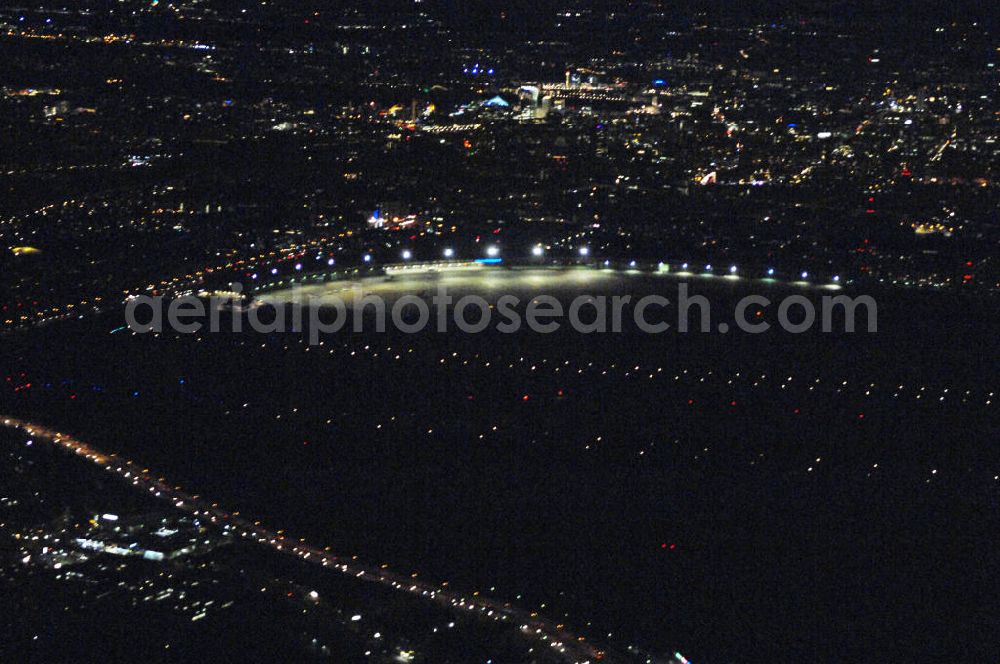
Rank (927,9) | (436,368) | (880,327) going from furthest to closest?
(927,9) → (880,327) → (436,368)

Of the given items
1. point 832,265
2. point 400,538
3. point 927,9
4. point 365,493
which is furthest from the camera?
point 927,9

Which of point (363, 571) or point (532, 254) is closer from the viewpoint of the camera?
point (363, 571)

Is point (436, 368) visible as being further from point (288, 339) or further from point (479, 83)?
point (479, 83)

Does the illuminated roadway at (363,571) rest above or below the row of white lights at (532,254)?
below

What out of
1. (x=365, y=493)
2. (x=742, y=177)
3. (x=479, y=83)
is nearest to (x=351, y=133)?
(x=479, y=83)

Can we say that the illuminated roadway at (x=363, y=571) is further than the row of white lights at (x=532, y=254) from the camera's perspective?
No

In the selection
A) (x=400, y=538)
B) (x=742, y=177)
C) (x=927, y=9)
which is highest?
(x=927, y=9)

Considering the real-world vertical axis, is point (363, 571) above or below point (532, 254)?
below

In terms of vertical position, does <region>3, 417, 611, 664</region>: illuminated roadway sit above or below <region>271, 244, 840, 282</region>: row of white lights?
below
